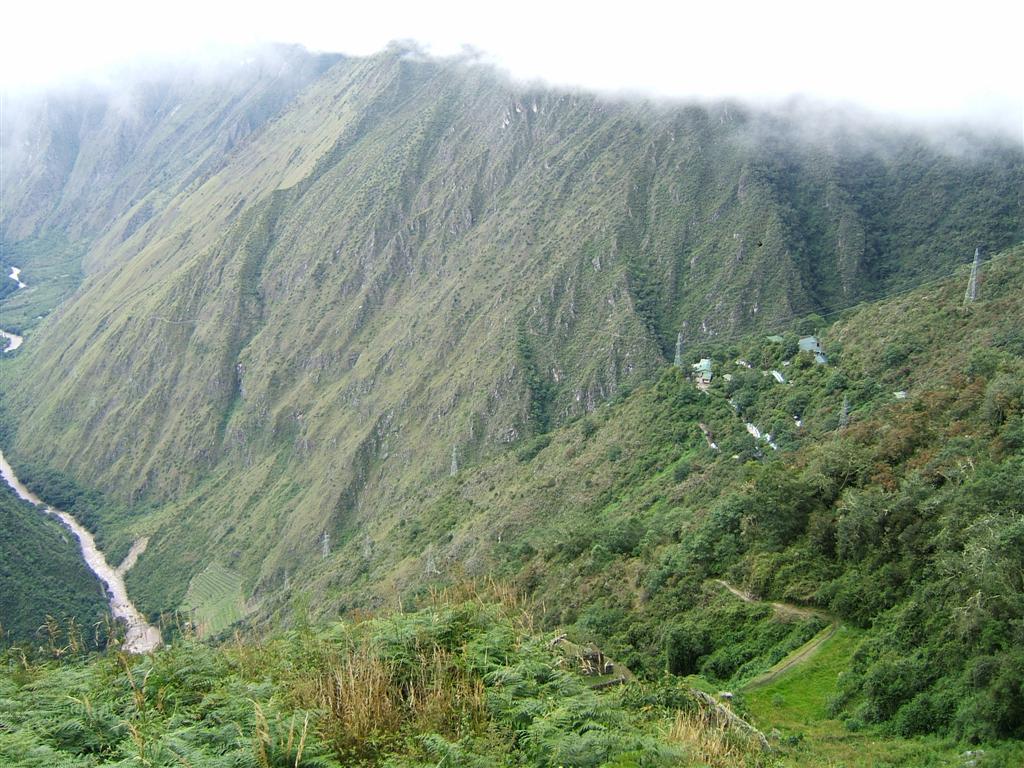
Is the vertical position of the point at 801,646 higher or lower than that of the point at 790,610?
lower

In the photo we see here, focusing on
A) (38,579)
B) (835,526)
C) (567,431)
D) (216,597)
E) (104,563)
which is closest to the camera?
(835,526)

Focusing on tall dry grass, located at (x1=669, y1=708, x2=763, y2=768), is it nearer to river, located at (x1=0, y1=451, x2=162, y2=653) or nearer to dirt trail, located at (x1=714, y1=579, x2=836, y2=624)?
dirt trail, located at (x1=714, y1=579, x2=836, y2=624)

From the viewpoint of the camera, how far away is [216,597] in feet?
383

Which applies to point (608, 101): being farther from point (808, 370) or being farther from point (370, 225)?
point (808, 370)

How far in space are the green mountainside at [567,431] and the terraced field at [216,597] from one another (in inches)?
29.8

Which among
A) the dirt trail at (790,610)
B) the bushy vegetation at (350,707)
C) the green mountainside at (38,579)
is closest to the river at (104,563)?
the green mountainside at (38,579)

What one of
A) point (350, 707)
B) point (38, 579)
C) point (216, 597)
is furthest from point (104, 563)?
point (350, 707)

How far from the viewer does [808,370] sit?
65062mm

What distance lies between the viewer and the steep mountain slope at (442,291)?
116625 millimetres

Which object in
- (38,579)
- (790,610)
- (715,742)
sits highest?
(715,742)

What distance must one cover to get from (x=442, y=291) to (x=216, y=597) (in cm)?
6073

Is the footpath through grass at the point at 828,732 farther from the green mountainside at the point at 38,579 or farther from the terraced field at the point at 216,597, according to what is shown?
the terraced field at the point at 216,597

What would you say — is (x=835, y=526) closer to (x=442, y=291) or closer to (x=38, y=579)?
(x=38, y=579)

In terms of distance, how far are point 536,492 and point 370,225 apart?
103 metres
